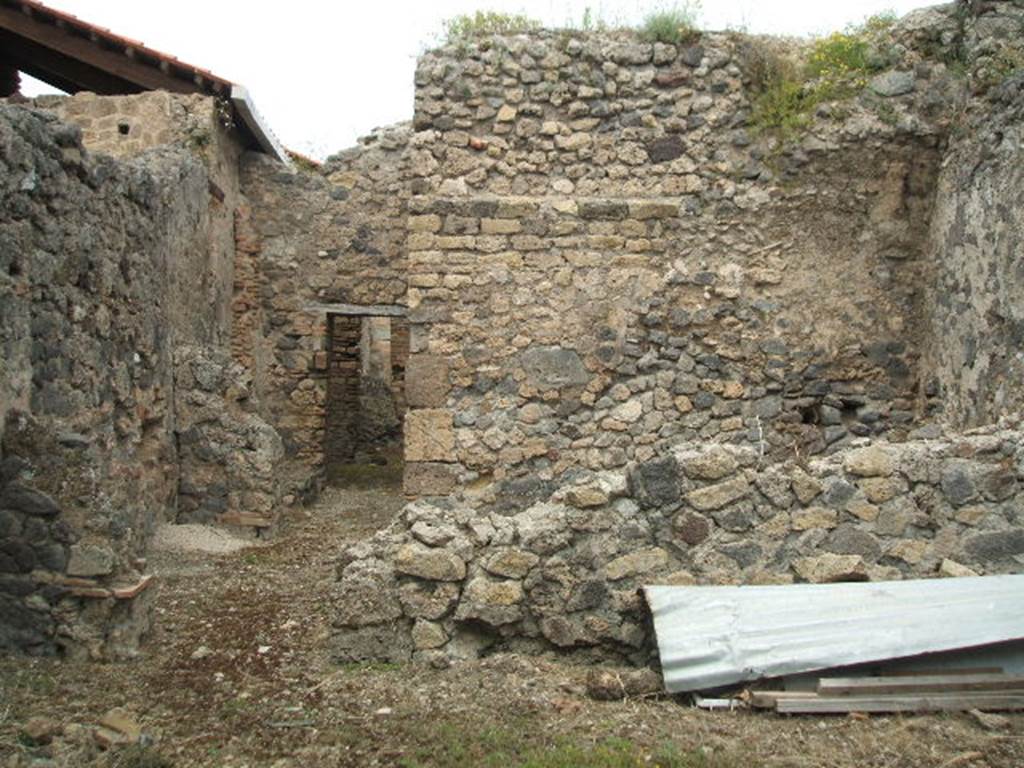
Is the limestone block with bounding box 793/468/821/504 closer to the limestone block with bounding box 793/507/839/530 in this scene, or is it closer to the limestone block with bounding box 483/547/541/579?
the limestone block with bounding box 793/507/839/530

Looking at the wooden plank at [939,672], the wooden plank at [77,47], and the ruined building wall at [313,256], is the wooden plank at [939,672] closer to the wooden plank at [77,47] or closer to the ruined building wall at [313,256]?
the ruined building wall at [313,256]

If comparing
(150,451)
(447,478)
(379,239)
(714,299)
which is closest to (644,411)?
(714,299)

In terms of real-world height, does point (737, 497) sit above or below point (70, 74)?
below

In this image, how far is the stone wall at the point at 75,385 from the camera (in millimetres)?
4391

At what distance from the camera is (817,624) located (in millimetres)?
3861

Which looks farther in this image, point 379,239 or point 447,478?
point 379,239

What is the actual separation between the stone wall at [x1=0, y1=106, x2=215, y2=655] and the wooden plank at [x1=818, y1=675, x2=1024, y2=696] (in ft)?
10.1

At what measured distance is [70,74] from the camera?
10789 millimetres

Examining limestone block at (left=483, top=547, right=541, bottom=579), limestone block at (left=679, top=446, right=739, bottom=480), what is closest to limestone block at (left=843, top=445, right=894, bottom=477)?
limestone block at (left=679, top=446, right=739, bottom=480)

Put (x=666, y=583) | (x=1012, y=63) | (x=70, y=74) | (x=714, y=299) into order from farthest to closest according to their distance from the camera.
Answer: (x=70, y=74)
(x=714, y=299)
(x=1012, y=63)
(x=666, y=583)

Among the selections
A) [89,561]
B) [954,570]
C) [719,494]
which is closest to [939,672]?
[954,570]

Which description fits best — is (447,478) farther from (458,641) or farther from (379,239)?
(379,239)

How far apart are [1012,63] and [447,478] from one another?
478 centimetres

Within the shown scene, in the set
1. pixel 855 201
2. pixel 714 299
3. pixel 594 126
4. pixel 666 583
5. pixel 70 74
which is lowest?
pixel 666 583
